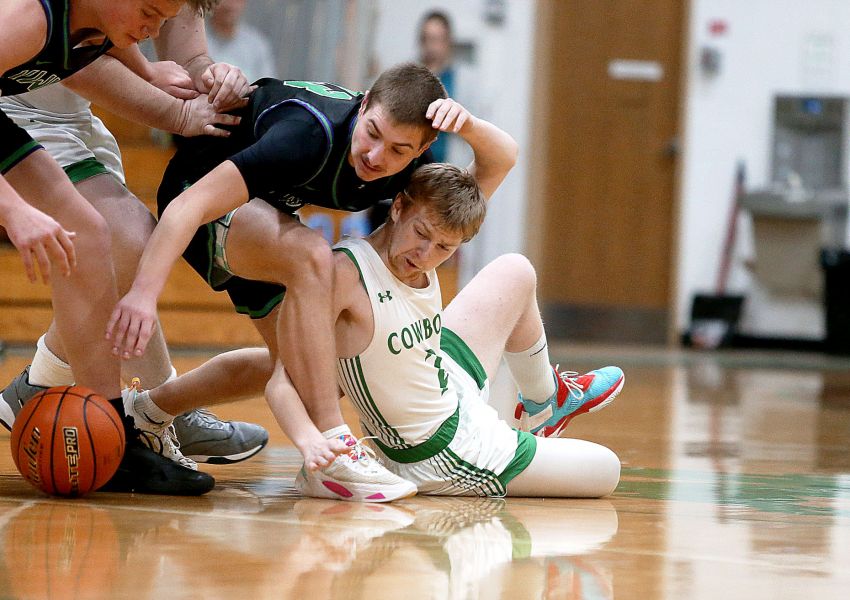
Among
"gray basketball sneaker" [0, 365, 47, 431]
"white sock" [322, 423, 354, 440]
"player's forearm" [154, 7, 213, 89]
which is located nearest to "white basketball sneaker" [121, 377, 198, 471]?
"gray basketball sneaker" [0, 365, 47, 431]

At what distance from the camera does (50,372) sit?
120 inches

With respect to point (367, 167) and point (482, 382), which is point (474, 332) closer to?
point (482, 382)

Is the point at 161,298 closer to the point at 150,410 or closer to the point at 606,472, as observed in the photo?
the point at 150,410

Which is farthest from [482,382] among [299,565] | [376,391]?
[299,565]

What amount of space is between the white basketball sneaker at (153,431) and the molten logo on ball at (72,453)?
26 cm

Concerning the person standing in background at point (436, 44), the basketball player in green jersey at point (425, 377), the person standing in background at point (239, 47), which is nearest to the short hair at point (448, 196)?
the basketball player in green jersey at point (425, 377)

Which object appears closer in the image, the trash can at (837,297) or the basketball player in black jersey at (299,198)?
the basketball player in black jersey at (299,198)

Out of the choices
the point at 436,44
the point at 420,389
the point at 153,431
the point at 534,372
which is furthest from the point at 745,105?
the point at 153,431

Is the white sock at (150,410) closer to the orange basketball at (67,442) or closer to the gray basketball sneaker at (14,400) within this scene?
the gray basketball sneaker at (14,400)

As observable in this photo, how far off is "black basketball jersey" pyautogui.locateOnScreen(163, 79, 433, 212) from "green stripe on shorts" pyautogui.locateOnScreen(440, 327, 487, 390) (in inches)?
15.8

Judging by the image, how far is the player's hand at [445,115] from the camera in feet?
8.54

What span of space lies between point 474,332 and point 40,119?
121 centimetres

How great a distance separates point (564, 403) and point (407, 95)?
107cm

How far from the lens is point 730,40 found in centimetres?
1010
